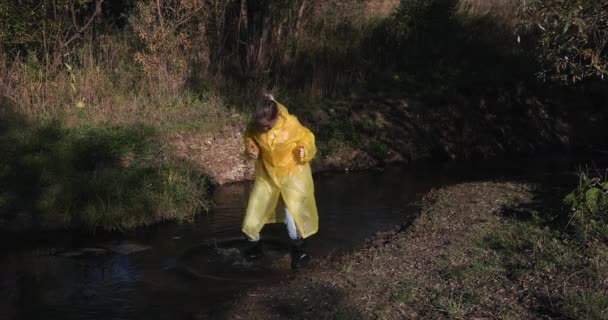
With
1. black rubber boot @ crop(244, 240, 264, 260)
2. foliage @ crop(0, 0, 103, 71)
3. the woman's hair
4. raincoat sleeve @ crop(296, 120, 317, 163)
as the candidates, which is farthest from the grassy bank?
foliage @ crop(0, 0, 103, 71)

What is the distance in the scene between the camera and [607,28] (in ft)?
23.5

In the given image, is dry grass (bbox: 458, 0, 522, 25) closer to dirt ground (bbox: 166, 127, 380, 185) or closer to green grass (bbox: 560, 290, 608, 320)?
dirt ground (bbox: 166, 127, 380, 185)

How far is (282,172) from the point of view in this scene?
717 centimetres

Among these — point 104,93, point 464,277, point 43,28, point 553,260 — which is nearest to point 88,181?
point 104,93

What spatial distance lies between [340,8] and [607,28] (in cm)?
1033

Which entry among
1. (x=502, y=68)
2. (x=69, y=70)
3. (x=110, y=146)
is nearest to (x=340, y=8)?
(x=502, y=68)

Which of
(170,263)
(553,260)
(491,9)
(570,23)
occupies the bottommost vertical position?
(170,263)

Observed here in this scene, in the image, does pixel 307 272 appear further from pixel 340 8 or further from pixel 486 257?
pixel 340 8

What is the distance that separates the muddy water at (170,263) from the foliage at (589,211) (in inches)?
96.3

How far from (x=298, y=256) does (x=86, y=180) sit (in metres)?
3.60

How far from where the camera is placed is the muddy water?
6.64m

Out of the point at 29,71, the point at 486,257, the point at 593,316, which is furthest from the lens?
the point at 29,71

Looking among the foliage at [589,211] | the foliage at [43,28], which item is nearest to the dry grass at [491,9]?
the foliage at [43,28]

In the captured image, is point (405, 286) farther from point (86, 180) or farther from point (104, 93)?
point (104, 93)
